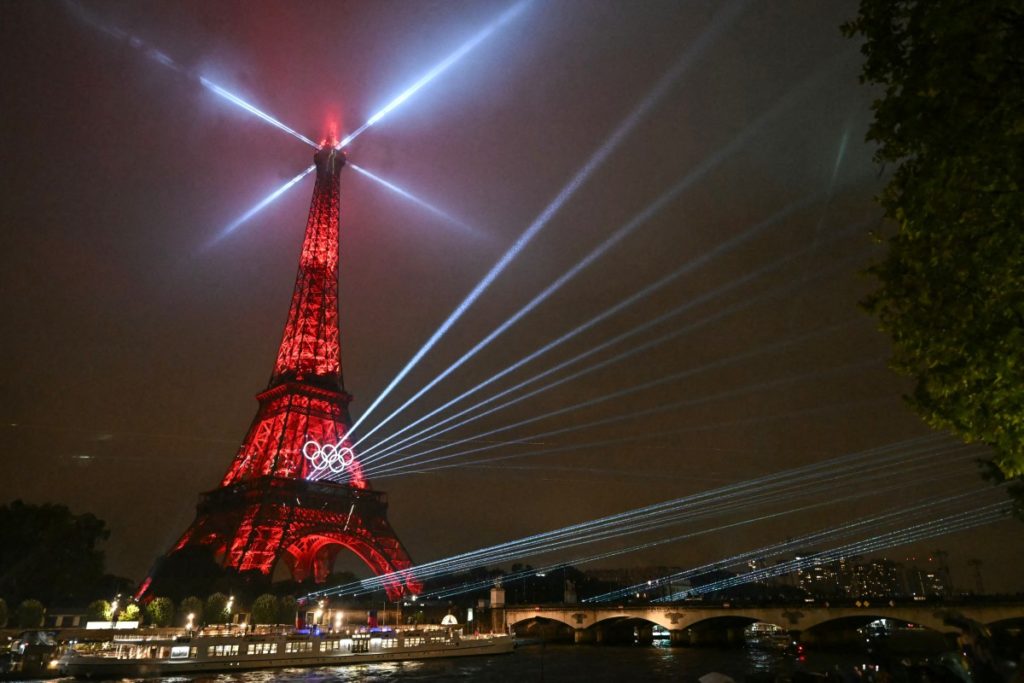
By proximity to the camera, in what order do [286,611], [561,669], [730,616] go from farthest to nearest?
[730,616] → [286,611] → [561,669]

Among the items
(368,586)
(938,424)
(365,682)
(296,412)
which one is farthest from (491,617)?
(938,424)

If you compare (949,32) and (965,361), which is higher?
(949,32)

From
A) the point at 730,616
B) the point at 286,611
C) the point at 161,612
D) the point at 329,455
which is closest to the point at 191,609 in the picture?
the point at 161,612

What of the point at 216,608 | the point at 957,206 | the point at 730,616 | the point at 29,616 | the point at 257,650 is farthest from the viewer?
the point at 730,616

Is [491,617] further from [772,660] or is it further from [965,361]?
[965,361]

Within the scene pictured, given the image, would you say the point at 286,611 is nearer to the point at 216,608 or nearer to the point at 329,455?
the point at 216,608

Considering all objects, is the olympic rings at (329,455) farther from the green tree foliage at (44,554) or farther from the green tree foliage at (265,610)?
the green tree foliage at (44,554)

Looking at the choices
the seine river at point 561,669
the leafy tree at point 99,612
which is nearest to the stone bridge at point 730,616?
the seine river at point 561,669
